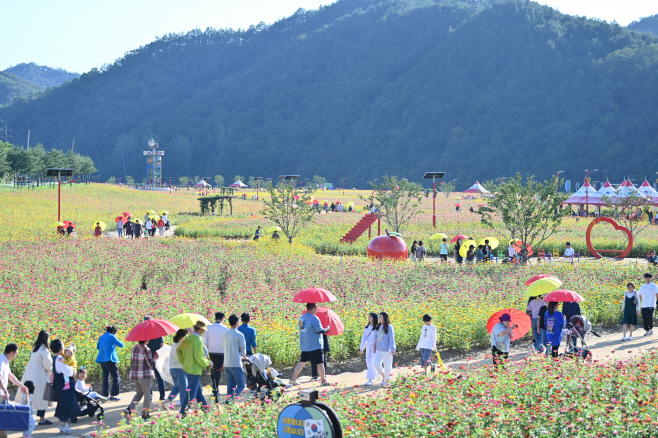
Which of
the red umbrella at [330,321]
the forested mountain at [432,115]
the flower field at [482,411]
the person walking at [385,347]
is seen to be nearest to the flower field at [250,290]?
the red umbrella at [330,321]

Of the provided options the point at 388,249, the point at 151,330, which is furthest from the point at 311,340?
the point at 388,249

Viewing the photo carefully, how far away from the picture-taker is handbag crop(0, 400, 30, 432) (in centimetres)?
695

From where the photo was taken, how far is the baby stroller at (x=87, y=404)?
8391mm

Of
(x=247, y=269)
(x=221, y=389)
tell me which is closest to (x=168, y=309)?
(x=221, y=389)

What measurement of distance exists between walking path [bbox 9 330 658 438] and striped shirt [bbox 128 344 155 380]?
0.63 metres

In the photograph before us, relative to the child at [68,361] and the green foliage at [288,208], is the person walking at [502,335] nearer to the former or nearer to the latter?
the child at [68,361]

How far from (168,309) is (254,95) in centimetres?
18658

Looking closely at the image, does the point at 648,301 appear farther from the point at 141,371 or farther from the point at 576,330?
the point at 141,371

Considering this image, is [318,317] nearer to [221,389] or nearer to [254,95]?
[221,389]

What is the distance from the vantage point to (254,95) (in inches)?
7638

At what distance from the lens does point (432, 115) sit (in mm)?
161500

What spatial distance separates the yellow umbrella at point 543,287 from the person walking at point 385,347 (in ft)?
12.6

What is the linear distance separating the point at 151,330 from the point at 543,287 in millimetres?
7596

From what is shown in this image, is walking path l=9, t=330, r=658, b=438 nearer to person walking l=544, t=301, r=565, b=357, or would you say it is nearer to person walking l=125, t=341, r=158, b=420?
person walking l=125, t=341, r=158, b=420
